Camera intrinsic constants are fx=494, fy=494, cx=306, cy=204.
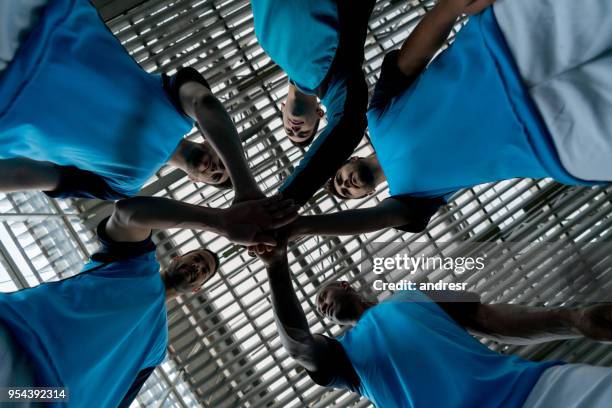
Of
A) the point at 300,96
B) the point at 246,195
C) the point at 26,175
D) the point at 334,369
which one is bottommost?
the point at 334,369

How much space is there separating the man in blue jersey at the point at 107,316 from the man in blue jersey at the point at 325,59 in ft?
0.53

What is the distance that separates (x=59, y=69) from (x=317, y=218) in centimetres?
75

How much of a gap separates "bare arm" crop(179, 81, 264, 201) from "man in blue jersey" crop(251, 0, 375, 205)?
118mm

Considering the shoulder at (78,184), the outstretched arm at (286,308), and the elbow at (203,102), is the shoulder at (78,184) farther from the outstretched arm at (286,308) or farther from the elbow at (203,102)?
the outstretched arm at (286,308)

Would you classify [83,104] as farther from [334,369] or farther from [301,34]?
[334,369]

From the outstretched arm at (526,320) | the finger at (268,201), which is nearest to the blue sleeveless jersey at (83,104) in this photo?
the finger at (268,201)

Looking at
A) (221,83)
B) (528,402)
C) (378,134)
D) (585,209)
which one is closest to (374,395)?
(528,402)

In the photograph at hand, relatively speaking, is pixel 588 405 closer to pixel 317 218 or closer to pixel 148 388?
pixel 317 218

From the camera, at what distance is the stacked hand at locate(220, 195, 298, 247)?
1.26 m

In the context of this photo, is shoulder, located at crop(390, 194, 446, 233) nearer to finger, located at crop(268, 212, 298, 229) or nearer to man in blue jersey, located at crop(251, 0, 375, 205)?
man in blue jersey, located at crop(251, 0, 375, 205)

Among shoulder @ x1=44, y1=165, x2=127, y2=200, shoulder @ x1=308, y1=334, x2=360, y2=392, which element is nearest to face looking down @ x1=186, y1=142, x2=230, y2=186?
shoulder @ x1=44, y1=165, x2=127, y2=200

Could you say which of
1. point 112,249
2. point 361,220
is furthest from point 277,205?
point 112,249

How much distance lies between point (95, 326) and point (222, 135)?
23.1 inches

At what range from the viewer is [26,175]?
1.30 meters
